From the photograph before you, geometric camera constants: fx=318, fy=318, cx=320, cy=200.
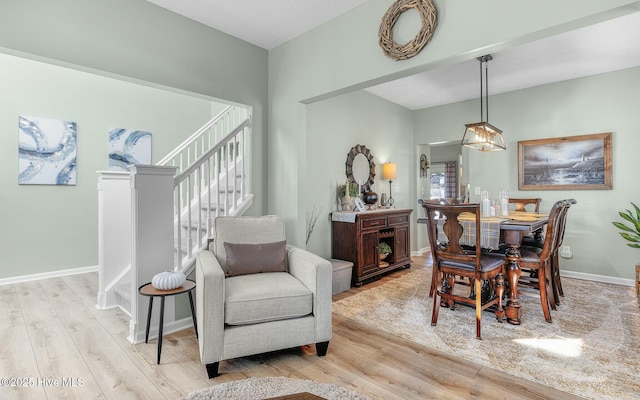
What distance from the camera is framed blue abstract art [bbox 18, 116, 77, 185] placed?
13.7 feet

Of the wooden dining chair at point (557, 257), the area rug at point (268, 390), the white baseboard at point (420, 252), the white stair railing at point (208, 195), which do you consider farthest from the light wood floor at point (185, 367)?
the white baseboard at point (420, 252)

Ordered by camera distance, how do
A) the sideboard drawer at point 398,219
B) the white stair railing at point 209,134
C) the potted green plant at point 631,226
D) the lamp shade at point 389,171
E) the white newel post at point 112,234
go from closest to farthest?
the white newel post at point 112,234 → the potted green plant at point 631,226 → the white stair railing at point 209,134 → the sideboard drawer at point 398,219 → the lamp shade at point 389,171

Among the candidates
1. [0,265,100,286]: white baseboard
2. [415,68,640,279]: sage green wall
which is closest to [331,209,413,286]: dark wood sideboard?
[415,68,640,279]: sage green wall

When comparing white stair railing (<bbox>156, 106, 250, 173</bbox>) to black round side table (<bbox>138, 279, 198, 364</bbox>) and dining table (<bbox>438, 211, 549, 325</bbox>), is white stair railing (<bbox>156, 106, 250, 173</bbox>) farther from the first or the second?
dining table (<bbox>438, 211, 549, 325</bbox>)

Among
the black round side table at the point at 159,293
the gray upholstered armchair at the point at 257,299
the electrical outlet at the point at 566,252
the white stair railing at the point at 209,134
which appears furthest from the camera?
the electrical outlet at the point at 566,252

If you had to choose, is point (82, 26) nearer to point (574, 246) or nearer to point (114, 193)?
point (114, 193)

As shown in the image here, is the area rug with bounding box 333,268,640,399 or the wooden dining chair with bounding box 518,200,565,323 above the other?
the wooden dining chair with bounding box 518,200,565,323

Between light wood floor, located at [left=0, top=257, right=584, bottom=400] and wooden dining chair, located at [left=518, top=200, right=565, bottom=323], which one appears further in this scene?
wooden dining chair, located at [left=518, top=200, right=565, bottom=323]

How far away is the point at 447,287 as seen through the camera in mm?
3355

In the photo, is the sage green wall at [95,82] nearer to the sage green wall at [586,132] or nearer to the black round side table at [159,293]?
the black round side table at [159,293]

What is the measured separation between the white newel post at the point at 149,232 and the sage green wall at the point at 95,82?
0.83 metres

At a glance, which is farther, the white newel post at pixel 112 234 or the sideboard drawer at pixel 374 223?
the sideboard drawer at pixel 374 223

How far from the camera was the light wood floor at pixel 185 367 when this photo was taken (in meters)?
1.84

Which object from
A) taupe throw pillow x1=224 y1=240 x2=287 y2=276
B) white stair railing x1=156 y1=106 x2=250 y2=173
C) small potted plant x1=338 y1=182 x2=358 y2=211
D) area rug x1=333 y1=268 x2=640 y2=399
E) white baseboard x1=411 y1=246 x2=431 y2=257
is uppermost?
white stair railing x1=156 y1=106 x2=250 y2=173
